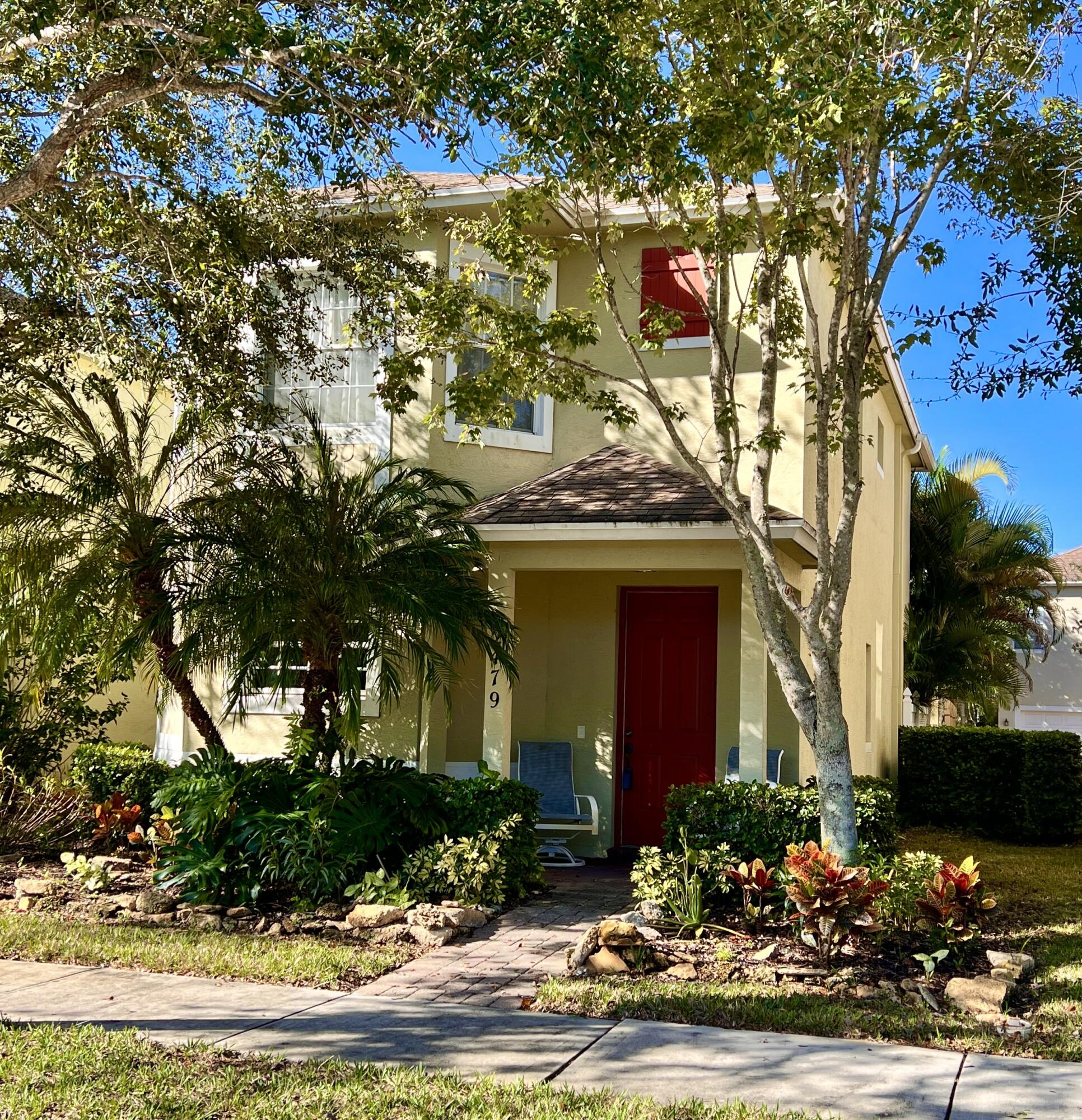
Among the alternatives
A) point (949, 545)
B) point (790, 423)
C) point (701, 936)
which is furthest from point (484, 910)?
point (949, 545)

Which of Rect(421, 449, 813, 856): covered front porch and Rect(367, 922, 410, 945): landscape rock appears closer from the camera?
Rect(367, 922, 410, 945): landscape rock

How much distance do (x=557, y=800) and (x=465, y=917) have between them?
388 centimetres

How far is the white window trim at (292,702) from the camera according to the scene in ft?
40.5

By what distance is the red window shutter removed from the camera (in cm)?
1280

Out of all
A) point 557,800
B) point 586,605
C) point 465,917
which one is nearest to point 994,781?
point 586,605

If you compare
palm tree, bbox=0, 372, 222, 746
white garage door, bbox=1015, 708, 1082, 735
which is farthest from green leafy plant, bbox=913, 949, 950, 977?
white garage door, bbox=1015, 708, 1082, 735

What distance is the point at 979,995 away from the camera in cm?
683

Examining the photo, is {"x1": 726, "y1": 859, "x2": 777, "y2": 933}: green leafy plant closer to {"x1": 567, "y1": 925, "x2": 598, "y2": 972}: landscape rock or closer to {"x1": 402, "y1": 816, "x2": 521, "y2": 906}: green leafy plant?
{"x1": 567, "y1": 925, "x2": 598, "y2": 972}: landscape rock

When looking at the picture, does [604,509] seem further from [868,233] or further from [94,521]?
[94,521]

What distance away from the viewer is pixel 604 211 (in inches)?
438

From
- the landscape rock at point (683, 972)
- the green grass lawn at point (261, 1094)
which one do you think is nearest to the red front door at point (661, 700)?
the landscape rock at point (683, 972)

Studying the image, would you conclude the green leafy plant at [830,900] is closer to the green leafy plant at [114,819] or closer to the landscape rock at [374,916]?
the landscape rock at [374,916]

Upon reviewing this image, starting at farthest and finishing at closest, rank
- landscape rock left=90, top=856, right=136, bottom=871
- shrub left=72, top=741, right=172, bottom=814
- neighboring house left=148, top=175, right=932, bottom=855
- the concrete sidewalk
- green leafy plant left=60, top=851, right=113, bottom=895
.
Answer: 1. shrub left=72, top=741, right=172, bottom=814
2. neighboring house left=148, top=175, right=932, bottom=855
3. landscape rock left=90, top=856, right=136, bottom=871
4. green leafy plant left=60, top=851, right=113, bottom=895
5. the concrete sidewalk

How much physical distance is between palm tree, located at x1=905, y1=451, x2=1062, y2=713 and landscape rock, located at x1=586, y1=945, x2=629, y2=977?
1588cm
